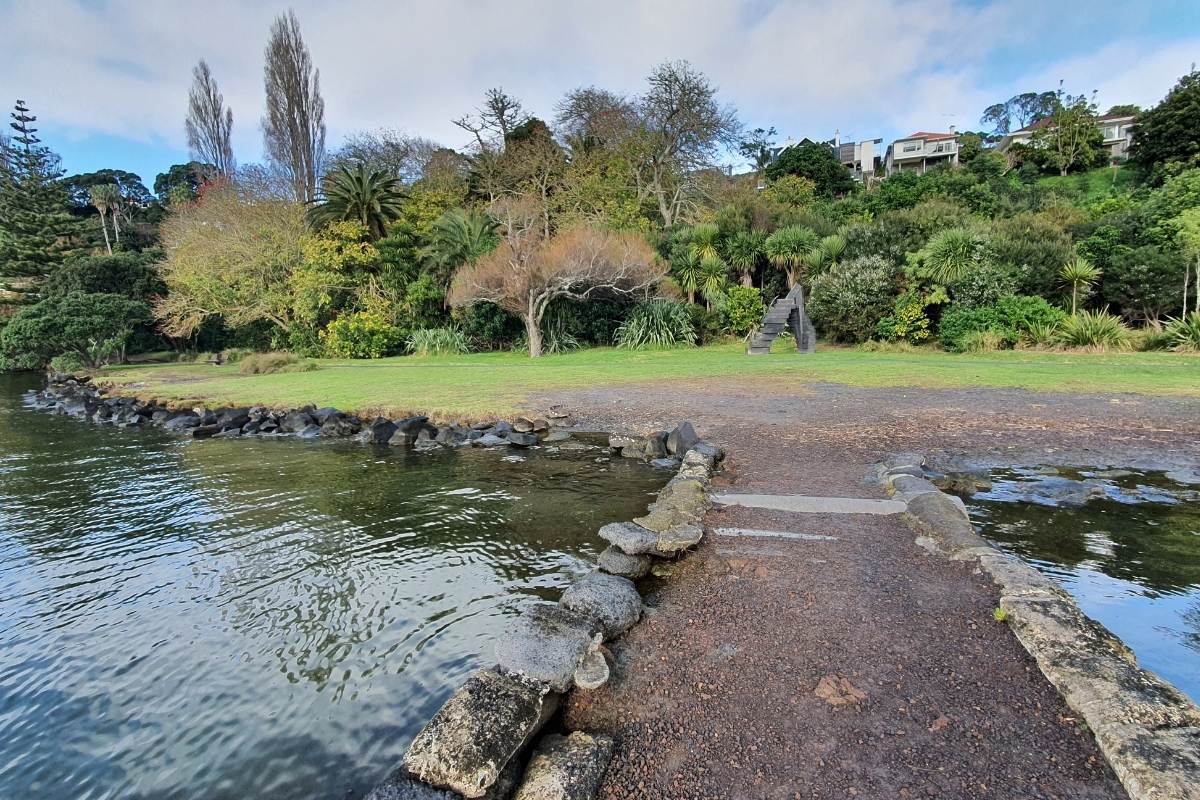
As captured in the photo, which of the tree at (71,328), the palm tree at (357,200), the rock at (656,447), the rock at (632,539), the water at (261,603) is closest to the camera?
the water at (261,603)

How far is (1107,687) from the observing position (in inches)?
98.7

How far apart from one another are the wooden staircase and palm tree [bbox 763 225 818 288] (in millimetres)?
3238

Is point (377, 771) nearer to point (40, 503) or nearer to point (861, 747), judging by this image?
point (861, 747)

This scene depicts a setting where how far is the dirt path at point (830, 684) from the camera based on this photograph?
2242 mm

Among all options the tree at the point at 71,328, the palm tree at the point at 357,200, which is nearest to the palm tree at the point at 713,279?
the palm tree at the point at 357,200

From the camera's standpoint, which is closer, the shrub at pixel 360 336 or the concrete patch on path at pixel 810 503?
the concrete patch on path at pixel 810 503

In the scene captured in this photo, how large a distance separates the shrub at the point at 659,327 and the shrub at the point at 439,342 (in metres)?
5.93

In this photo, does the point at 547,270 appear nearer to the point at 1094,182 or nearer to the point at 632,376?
the point at 632,376

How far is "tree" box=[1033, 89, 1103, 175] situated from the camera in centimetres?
4275

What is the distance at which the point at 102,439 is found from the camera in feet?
34.8

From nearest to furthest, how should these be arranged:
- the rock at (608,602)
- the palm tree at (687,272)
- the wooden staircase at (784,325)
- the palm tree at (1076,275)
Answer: the rock at (608,602), the palm tree at (1076,275), the wooden staircase at (784,325), the palm tree at (687,272)

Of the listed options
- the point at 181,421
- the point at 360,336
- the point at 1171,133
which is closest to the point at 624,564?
the point at 181,421

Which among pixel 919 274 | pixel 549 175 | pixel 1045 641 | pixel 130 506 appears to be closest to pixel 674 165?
pixel 549 175

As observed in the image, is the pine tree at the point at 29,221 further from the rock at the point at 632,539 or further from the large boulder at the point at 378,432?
the rock at the point at 632,539
